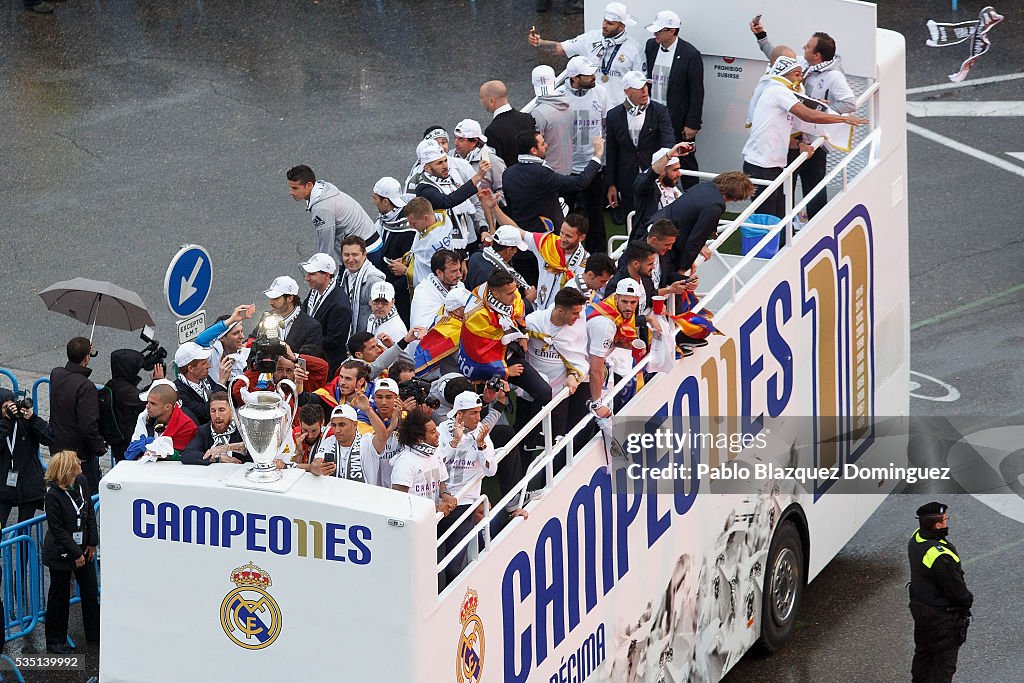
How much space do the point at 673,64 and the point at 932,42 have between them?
389 inches

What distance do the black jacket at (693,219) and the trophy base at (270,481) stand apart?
405 cm

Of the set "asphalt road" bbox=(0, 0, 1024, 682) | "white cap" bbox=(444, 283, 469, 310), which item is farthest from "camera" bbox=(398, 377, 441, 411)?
"asphalt road" bbox=(0, 0, 1024, 682)

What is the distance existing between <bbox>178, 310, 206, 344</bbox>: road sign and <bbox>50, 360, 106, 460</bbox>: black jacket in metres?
1.08

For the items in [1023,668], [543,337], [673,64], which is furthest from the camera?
[673,64]

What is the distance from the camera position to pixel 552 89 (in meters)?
15.1

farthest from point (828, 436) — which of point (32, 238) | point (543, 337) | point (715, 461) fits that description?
point (32, 238)

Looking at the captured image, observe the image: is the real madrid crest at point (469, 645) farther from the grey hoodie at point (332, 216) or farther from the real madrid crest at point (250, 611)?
the grey hoodie at point (332, 216)

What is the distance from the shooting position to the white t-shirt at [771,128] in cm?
1376

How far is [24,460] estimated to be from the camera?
13398 millimetres

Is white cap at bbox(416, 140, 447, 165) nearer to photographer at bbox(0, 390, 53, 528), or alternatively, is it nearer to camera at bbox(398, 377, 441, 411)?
camera at bbox(398, 377, 441, 411)

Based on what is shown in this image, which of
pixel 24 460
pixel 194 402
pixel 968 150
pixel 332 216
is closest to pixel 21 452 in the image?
pixel 24 460

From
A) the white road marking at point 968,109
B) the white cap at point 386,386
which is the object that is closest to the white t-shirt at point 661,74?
the white cap at point 386,386

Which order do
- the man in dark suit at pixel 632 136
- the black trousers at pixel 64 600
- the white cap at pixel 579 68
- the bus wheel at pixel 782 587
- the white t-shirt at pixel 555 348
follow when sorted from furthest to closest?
the white cap at pixel 579 68 → the man in dark suit at pixel 632 136 → the bus wheel at pixel 782 587 → the black trousers at pixel 64 600 → the white t-shirt at pixel 555 348

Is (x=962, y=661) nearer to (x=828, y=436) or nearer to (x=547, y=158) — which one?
(x=828, y=436)
